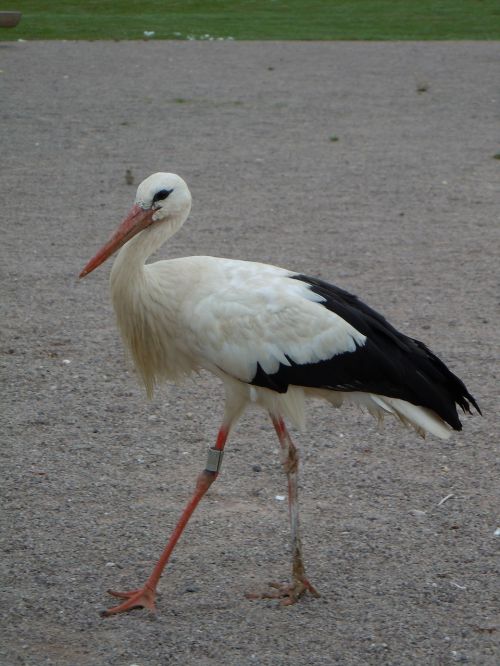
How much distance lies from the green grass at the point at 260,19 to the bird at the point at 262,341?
702 inches

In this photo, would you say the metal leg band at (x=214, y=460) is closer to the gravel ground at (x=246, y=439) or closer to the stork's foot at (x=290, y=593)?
the gravel ground at (x=246, y=439)

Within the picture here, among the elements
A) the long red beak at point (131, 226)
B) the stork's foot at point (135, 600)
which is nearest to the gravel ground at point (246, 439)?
the stork's foot at point (135, 600)

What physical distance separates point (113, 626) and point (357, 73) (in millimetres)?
14434

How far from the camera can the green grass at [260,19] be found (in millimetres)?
21891

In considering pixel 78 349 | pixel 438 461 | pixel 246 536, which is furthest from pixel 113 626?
pixel 78 349

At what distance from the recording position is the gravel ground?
12.5ft

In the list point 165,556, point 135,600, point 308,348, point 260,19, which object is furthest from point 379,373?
point 260,19

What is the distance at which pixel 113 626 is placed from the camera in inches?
149

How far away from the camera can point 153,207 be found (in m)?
4.29

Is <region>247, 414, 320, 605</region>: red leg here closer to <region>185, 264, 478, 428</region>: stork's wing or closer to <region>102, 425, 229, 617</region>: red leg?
<region>102, 425, 229, 617</region>: red leg

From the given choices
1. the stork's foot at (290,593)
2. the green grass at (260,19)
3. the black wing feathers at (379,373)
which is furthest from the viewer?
the green grass at (260,19)

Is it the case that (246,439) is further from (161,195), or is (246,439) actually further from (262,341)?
(161,195)

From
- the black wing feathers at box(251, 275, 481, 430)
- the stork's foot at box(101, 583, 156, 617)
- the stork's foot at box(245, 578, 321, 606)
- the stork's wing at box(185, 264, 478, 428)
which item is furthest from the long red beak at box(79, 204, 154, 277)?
the stork's foot at box(245, 578, 321, 606)

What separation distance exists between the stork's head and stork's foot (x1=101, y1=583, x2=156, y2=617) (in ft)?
4.05
